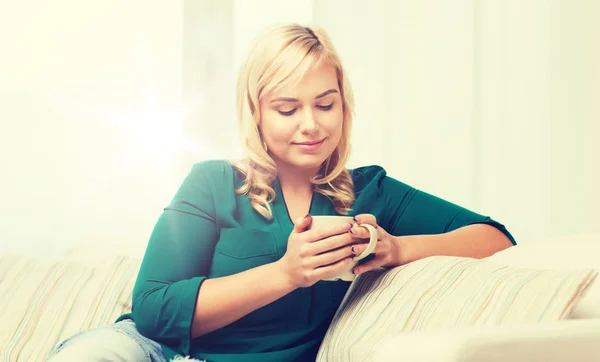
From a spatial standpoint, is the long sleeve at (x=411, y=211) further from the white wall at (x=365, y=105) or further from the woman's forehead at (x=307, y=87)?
the white wall at (x=365, y=105)

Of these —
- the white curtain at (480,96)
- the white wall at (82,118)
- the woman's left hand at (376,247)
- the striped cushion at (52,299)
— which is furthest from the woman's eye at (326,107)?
→ the white wall at (82,118)

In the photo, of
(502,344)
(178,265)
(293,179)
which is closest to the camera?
(502,344)

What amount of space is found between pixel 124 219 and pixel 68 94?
1.68 ft

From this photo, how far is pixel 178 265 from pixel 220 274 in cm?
8

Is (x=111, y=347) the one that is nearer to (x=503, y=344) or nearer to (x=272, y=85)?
(x=272, y=85)

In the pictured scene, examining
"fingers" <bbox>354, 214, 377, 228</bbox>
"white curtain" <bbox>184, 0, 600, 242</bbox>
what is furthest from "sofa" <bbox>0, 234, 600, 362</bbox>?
"white curtain" <bbox>184, 0, 600, 242</bbox>

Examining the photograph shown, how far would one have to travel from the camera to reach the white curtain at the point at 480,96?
235 centimetres

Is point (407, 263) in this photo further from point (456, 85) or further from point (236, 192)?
point (456, 85)

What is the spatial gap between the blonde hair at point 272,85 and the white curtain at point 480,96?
112cm

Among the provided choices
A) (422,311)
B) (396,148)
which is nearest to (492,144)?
(396,148)

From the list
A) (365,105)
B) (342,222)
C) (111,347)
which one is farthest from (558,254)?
(365,105)

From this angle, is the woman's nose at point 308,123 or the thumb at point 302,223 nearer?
the thumb at point 302,223

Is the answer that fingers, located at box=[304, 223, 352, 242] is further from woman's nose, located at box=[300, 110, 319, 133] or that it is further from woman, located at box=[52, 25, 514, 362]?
woman's nose, located at box=[300, 110, 319, 133]

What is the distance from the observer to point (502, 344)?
617mm
